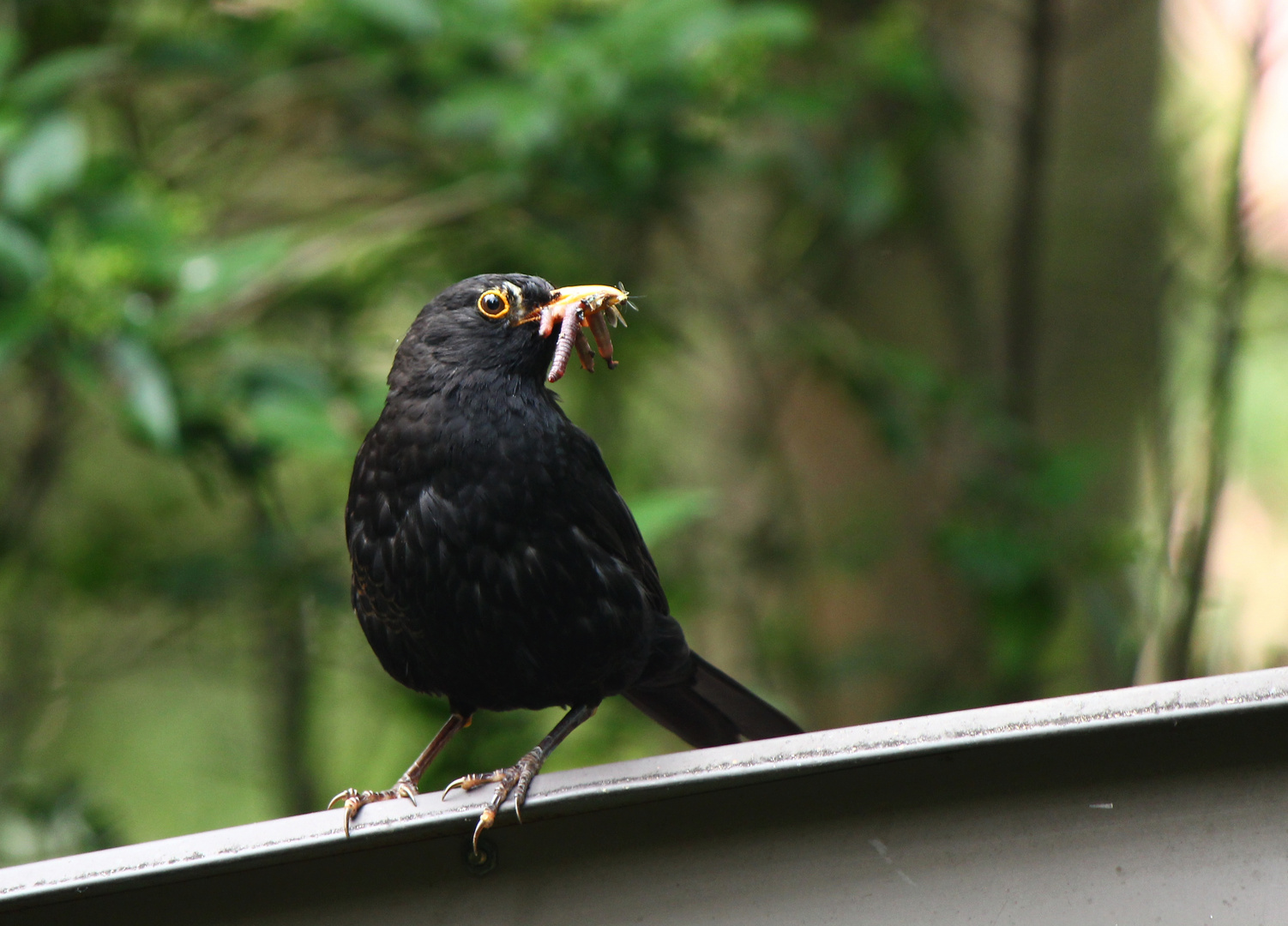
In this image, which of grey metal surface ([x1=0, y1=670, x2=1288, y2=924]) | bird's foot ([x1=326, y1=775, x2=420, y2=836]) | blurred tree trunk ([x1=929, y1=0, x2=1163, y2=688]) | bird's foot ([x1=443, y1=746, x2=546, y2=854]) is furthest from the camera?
blurred tree trunk ([x1=929, y1=0, x2=1163, y2=688])

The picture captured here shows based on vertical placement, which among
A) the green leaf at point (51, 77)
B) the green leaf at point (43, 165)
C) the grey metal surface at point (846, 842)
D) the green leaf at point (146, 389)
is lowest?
the grey metal surface at point (846, 842)

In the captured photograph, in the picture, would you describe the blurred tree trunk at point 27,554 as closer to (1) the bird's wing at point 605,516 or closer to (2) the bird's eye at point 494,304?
(2) the bird's eye at point 494,304

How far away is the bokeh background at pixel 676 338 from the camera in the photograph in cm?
299

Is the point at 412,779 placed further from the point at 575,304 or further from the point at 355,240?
the point at 355,240

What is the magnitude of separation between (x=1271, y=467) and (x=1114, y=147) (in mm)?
1447

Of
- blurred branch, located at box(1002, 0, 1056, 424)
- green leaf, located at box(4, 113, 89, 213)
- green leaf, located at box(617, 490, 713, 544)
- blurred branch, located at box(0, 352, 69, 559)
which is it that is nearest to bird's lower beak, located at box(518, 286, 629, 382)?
green leaf, located at box(617, 490, 713, 544)

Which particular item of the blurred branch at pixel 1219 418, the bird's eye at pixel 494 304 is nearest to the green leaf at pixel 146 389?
the bird's eye at pixel 494 304

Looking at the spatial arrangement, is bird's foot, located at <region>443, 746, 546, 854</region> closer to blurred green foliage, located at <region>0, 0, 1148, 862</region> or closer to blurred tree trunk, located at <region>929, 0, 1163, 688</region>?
blurred green foliage, located at <region>0, 0, 1148, 862</region>

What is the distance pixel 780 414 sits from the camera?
5031 mm

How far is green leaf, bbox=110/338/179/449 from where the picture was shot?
258cm

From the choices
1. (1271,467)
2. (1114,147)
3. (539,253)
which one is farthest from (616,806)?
(1271,467)

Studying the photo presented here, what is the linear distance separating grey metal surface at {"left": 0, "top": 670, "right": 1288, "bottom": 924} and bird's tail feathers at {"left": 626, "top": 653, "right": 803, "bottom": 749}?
824 mm

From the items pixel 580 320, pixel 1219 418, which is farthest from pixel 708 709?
pixel 1219 418

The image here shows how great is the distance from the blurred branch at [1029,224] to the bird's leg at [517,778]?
2.79m
